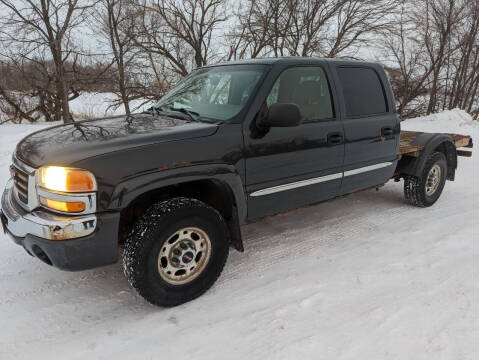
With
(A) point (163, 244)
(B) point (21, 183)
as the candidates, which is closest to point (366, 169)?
(A) point (163, 244)

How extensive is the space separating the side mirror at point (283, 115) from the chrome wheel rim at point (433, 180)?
2.96m

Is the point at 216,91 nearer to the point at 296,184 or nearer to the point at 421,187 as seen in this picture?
the point at 296,184

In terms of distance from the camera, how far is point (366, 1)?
15.3 metres

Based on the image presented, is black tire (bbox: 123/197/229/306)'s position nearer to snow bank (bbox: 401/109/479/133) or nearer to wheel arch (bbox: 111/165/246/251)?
wheel arch (bbox: 111/165/246/251)

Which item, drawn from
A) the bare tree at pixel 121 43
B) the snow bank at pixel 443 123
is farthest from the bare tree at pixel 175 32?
the snow bank at pixel 443 123

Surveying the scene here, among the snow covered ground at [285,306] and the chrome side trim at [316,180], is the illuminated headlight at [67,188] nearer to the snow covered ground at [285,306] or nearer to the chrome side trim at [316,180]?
the snow covered ground at [285,306]

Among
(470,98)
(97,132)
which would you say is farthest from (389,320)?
(470,98)

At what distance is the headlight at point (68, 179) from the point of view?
222cm

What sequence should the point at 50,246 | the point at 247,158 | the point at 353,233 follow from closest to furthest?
the point at 50,246 → the point at 247,158 → the point at 353,233

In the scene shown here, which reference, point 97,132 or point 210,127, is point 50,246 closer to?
point 97,132

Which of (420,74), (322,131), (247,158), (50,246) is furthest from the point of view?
(420,74)

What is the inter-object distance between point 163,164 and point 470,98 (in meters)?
21.3

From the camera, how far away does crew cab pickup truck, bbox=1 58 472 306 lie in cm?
229

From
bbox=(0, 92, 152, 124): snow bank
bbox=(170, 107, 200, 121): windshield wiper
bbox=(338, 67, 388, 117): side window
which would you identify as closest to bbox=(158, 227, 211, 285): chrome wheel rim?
bbox=(170, 107, 200, 121): windshield wiper
